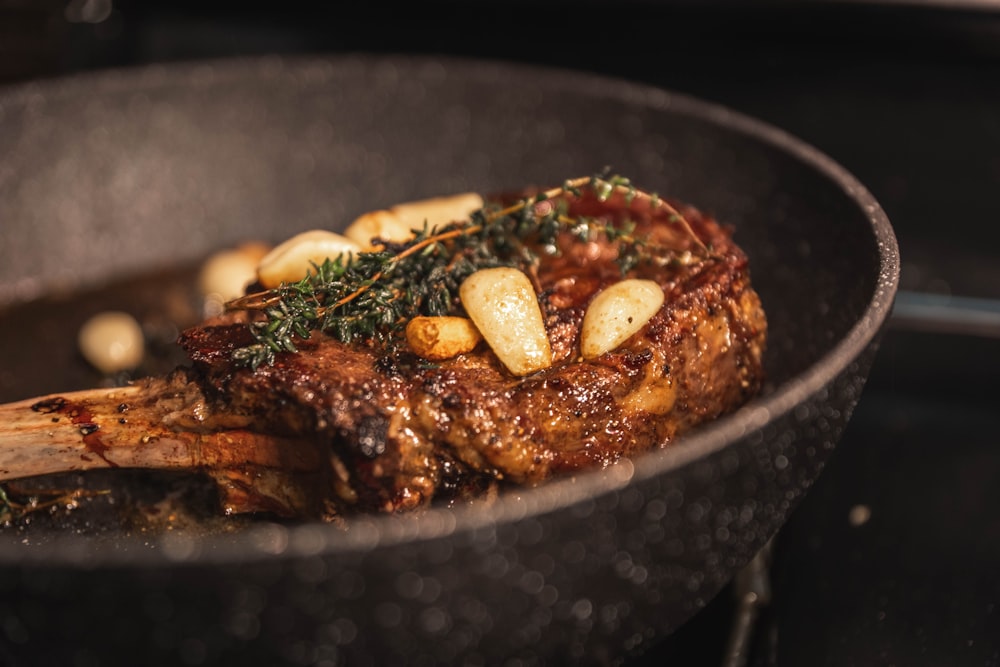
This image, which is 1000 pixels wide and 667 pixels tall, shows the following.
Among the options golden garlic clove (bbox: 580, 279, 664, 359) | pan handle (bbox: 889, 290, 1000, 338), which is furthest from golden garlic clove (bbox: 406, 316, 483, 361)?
pan handle (bbox: 889, 290, 1000, 338)

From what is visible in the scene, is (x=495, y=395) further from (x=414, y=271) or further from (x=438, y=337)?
(x=414, y=271)

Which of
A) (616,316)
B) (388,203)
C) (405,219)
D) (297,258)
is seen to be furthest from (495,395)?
(388,203)

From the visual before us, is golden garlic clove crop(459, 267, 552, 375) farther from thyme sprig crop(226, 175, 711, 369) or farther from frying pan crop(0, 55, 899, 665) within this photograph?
frying pan crop(0, 55, 899, 665)

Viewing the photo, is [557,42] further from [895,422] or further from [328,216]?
[895,422]

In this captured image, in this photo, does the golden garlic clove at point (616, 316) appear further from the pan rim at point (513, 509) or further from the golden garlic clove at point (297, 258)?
the golden garlic clove at point (297, 258)

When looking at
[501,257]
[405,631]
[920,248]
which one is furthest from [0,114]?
A: [920,248]
